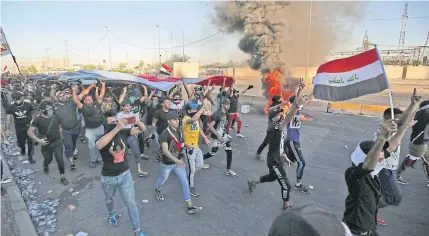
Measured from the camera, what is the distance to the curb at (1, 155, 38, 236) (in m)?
3.57

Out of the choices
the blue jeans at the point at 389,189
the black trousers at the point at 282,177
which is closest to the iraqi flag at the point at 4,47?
the black trousers at the point at 282,177

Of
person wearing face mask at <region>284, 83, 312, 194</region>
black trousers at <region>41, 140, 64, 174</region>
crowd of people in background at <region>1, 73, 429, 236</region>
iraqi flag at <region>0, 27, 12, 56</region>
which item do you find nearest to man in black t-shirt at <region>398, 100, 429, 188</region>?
crowd of people in background at <region>1, 73, 429, 236</region>

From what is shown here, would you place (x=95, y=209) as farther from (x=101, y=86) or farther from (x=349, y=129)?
(x=349, y=129)

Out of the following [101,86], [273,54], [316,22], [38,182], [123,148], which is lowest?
[38,182]

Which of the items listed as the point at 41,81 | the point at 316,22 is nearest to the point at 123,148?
the point at 316,22

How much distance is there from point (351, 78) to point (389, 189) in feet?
4.74

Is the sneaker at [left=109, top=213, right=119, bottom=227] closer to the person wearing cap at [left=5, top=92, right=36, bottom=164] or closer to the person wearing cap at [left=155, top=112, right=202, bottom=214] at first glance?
the person wearing cap at [left=155, top=112, right=202, bottom=214]

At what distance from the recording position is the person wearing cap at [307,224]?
824mm

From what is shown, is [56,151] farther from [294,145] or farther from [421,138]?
[421,138]

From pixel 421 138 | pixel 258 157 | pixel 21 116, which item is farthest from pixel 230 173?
pixel 21 116

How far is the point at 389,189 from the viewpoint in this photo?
3.13 m

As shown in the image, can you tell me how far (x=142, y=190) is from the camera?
15.9 ft

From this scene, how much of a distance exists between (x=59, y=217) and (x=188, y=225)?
1982 millimetres

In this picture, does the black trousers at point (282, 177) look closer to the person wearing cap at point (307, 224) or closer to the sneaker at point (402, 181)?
the sneaker at point (402, 181)
